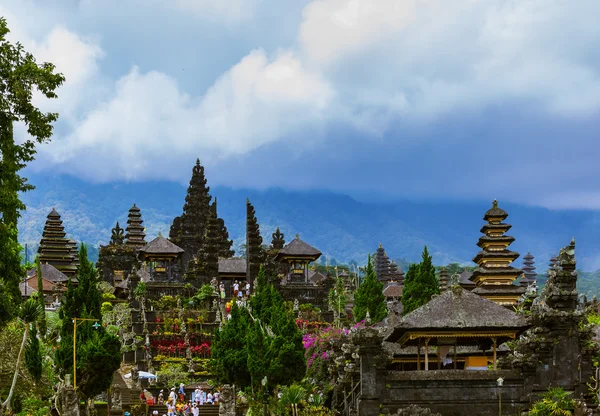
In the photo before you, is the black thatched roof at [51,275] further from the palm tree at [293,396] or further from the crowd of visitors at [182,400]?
the palm tree at [293,396]

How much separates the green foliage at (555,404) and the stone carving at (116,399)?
1823 cm

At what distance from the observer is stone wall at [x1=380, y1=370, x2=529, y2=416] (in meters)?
33.7

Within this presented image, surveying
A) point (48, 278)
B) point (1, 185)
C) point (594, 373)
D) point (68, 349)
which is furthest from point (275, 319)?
point (48, 278)

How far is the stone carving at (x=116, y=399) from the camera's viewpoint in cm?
4091

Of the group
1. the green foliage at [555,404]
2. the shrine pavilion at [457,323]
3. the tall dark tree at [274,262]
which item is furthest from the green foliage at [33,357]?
the tall dark tree at [274,262]

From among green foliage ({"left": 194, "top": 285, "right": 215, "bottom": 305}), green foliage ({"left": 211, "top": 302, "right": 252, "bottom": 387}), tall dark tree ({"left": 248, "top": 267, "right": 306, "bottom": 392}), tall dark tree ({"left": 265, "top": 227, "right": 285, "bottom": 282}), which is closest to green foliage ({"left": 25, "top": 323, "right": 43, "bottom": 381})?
green foliage ({"left": 211, "top": 302, "right": 252, "bottom": 387})

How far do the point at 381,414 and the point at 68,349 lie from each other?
41.8 ft

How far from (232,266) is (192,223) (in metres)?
14.6

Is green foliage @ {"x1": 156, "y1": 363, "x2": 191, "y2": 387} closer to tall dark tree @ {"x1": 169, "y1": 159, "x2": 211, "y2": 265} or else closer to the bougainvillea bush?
the bougainvillea bush

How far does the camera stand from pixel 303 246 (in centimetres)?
7525

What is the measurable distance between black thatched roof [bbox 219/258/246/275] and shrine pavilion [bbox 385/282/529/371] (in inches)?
1553

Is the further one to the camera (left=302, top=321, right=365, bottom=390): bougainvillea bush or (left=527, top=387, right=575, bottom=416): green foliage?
(left=302, top=321, right=365, bottom=390): bougainvillea bush

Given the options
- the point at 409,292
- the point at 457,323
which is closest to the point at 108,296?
the point at 409,292

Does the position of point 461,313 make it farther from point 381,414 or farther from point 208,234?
point 208,234
